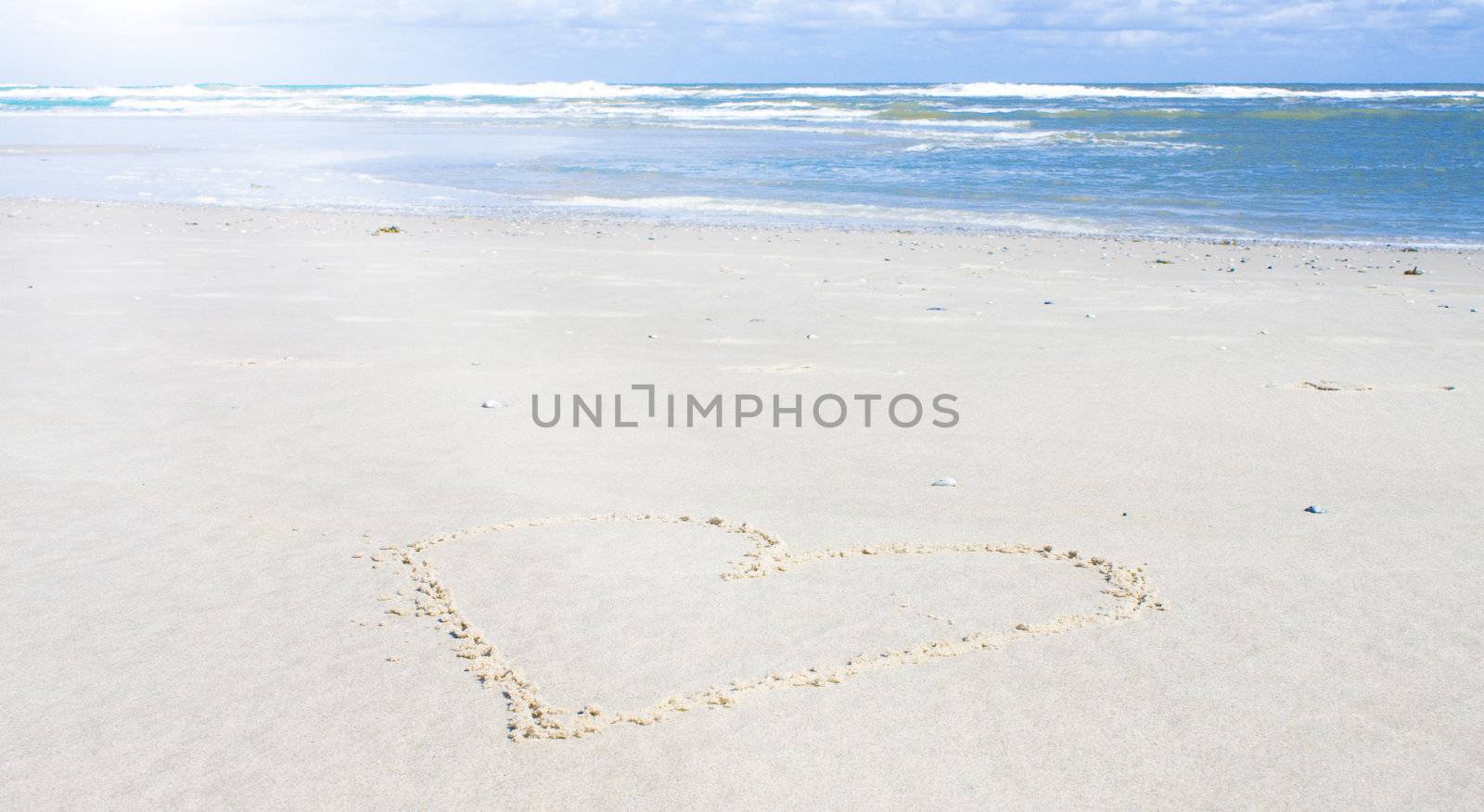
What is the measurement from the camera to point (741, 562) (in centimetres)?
344

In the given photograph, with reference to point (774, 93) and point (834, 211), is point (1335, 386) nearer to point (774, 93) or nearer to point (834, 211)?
point (834, 211)

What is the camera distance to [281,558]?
342cm

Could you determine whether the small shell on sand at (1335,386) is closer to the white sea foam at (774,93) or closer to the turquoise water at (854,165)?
the turquoise water at (854,165)

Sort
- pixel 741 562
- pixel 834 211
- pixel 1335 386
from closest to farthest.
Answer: pixel 741 562, pixel 1335 386, pixel 834 211

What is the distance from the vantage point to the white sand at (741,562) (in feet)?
7.82

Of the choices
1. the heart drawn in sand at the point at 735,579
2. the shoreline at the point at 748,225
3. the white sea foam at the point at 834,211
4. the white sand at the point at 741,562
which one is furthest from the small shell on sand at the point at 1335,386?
the white sea foam at the point at 834,211

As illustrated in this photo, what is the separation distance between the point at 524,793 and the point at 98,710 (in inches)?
40.5

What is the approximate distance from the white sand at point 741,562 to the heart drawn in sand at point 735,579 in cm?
2

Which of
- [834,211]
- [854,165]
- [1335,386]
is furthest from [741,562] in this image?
[854,165]

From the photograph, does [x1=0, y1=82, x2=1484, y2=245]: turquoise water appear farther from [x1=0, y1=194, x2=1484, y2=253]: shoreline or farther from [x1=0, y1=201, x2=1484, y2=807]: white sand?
[x1=0, y1=201, x2=1484, y2=807]: white sand

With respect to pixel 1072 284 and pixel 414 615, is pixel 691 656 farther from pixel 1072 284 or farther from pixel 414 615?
pixel 1072 284

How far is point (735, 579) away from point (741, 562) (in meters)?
0.14

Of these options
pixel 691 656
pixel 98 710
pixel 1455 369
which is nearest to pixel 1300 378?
pixel 1455 369

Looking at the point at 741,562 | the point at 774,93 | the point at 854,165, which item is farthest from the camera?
the point at 774,93
